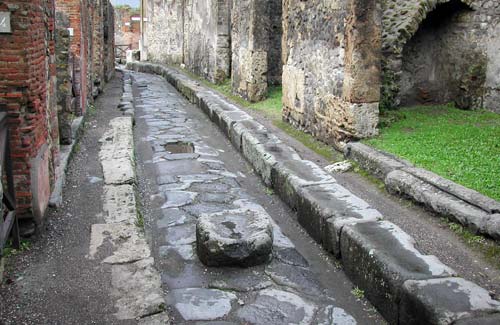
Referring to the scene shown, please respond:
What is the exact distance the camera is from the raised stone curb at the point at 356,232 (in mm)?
3299

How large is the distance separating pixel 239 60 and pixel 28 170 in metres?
8.25

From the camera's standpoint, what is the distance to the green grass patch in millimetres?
5070

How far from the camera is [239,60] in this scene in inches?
469

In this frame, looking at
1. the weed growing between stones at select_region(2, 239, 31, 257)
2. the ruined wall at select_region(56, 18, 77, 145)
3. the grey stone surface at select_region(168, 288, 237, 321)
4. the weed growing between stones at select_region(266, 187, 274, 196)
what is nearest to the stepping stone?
the grey stone surface at select_region(168, 288, 237, 321)

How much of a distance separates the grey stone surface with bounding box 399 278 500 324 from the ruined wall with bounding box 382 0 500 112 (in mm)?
4886

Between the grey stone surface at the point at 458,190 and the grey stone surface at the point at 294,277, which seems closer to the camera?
the grey stone surface at the point at 294,277

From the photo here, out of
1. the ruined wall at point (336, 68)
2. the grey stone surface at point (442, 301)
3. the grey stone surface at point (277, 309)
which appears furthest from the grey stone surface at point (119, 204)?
the ruined wall at point (336, 68)

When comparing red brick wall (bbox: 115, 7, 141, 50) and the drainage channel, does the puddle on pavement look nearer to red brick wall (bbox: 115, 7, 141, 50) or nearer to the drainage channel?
the drainage channel

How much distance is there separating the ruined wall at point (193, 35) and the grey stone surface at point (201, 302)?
1093 centimetres

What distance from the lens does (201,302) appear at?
3.62m

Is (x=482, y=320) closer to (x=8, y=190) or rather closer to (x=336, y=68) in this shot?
(x=8, y=190)

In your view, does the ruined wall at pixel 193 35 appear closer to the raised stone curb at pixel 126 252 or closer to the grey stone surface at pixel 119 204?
the raised stone curb at pixel 126 252

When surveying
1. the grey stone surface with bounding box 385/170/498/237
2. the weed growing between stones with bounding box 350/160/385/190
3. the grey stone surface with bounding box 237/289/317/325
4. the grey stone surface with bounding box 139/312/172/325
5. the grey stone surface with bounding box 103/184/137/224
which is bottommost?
the grey stone surface with bounding box 237/289/317/325

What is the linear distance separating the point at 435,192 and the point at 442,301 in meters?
1.82
